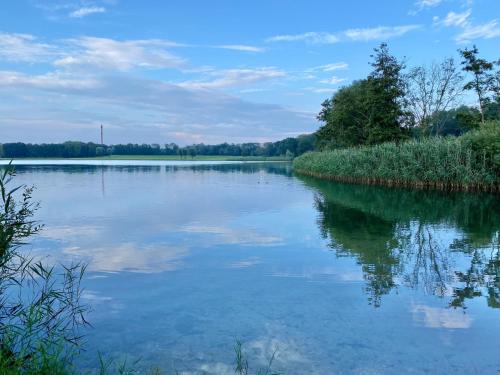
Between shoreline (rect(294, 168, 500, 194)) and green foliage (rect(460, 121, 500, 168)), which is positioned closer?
green foliage (rect(460, 121, 500, 168))

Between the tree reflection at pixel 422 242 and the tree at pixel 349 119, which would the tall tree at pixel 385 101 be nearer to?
the tree at pixel 349 119

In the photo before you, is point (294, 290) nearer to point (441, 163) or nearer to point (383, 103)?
point (441, 163)

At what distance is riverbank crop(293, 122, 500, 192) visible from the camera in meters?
20.6

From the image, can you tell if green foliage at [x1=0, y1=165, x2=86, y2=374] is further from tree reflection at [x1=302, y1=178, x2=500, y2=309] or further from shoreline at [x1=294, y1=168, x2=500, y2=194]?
shoreline at [x1=294, y1=168, x2=500, y2=194]

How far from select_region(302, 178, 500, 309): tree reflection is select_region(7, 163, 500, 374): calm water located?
0.15 ft

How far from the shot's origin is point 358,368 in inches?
153

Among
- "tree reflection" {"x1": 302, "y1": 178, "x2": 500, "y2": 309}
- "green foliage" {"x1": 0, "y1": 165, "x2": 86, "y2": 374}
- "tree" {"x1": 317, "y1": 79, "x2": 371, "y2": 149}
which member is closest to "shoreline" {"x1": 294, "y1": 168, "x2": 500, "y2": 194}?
"tree reflection" {"x1": 302, "y1": 178, "x2": 500, "y2": 309}

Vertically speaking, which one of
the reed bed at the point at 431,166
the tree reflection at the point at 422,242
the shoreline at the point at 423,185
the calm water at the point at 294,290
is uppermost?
the reed bed at the point at 431,166

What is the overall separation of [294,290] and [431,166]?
18.6 metres

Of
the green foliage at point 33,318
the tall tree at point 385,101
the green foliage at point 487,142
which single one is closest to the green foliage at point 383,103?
the tall tree at point 385,101

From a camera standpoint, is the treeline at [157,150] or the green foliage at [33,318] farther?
the treeline at [157,150]

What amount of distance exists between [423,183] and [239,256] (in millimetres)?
17259

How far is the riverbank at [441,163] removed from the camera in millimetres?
20594

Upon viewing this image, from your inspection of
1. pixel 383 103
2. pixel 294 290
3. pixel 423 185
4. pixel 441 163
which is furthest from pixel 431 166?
pixel 294 290
